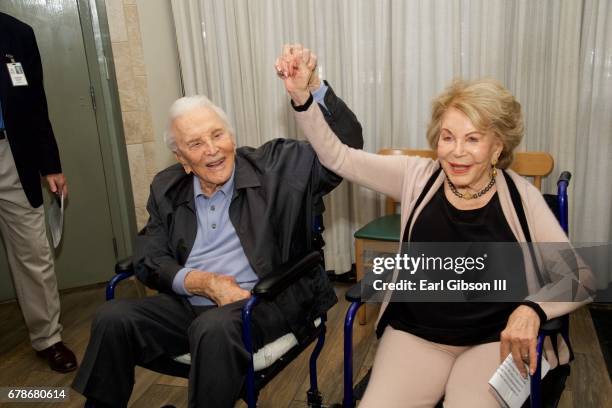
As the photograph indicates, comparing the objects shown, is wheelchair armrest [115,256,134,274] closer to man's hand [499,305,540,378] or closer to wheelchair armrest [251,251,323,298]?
wheelchair armrest [251,251,323,298]

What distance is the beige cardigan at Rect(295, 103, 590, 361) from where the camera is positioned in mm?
1456

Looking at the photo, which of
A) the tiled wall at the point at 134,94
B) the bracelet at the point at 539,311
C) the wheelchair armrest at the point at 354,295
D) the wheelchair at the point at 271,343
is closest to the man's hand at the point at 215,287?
the wheelchair at the point at 271,343

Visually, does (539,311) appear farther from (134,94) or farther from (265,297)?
(134,94)

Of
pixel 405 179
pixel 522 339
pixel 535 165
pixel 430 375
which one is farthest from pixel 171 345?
pixel 535 165

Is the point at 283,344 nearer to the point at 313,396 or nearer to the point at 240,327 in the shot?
the point at 240,327

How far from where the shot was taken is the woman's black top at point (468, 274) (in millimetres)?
1452

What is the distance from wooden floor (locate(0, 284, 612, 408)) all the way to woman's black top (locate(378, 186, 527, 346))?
34.2 inches

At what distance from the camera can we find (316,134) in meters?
1.68

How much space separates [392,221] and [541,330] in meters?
1.49

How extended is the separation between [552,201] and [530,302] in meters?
0.50

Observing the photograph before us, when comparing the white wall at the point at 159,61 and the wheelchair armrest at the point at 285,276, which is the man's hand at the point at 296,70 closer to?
the wheelchair armrest at the point at 285,276

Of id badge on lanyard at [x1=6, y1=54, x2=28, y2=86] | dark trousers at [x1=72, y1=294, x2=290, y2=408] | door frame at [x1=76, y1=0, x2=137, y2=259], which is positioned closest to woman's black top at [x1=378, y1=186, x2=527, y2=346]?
dark trousers at [x1=72, y1=294, x2=290, y2=408]

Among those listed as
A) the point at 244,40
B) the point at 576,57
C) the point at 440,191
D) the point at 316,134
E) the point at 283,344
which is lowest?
the point at 283,344

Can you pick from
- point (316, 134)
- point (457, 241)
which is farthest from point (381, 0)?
point (457, 241)
